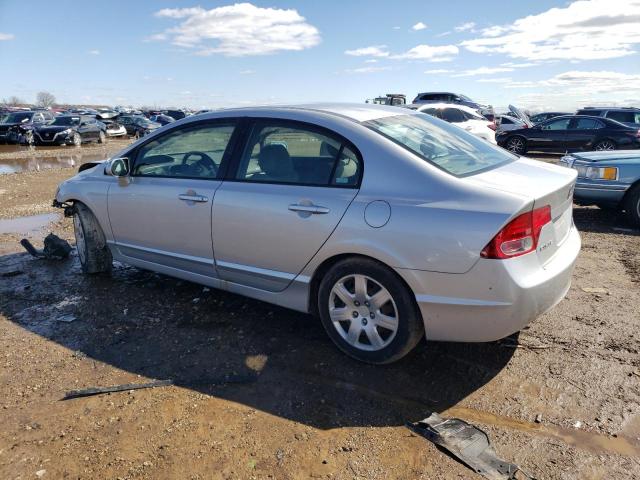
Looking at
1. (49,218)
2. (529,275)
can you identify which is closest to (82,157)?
(49,218)

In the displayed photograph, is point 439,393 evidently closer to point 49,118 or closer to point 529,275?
point 529,275

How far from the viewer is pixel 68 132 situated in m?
25.1

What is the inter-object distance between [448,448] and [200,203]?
248cm

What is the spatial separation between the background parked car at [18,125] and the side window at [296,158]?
1013 inches

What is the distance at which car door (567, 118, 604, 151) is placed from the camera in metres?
16.5

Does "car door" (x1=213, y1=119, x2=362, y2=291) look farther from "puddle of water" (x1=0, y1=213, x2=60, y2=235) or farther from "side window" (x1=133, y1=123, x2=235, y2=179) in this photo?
"puddle of water" (x1=0, y1=213, x2=60, y2=235)

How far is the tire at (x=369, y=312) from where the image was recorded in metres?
3.05

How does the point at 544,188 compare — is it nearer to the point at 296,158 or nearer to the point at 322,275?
the point at 322,275

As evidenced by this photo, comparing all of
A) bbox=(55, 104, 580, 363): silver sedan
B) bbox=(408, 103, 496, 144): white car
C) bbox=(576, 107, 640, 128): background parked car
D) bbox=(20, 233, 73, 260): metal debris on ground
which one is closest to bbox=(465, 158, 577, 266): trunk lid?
bbox=(55, 104, 580, 363): silver sedan

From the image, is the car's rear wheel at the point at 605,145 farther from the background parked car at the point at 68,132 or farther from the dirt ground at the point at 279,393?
the background parked car at the point at 68,132

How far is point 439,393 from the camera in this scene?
3029 millimetres

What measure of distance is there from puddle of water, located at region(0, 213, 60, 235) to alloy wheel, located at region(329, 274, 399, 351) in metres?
5.79

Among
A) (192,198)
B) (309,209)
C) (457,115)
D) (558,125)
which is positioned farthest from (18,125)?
(309,209)

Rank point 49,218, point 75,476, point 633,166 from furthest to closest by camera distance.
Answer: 1. point 49,218
2. point 633,166
3. point 75,476
